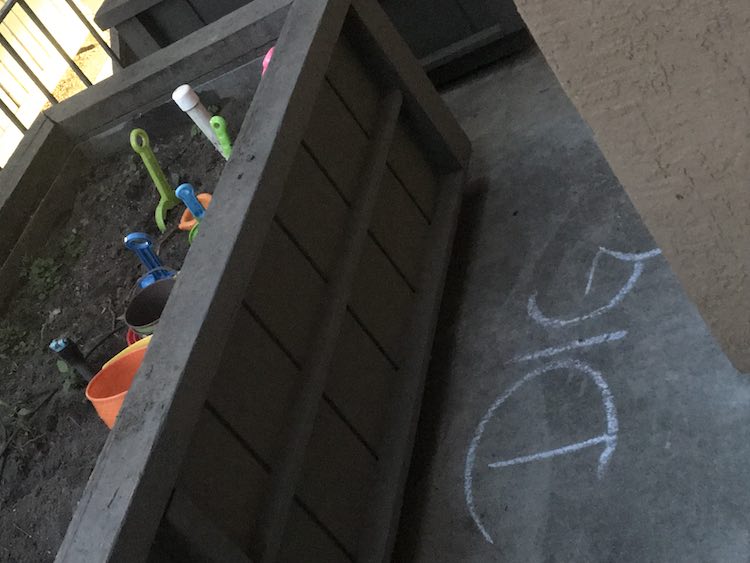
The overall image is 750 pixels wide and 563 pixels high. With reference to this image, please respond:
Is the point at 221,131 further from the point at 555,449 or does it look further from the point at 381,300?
the point at 555,449

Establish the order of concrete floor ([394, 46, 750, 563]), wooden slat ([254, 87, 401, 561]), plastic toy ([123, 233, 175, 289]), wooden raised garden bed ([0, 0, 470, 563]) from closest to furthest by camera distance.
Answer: wooden raised garden bed ([0, 0, 470, 563])
wooden slat ([254, 87, 401, 561])
concrete floor ([394, 46, 750, 563])
plastic toy ([123, 233, 175, 289])

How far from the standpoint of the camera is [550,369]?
2.73m

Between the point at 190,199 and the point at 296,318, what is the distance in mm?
745

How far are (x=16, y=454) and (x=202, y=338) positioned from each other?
1112mm

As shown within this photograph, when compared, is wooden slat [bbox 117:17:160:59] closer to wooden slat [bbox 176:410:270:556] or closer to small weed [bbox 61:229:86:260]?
small weed [bbox 61:229:86:260]

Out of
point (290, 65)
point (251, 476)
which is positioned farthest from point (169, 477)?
point (290, 65)

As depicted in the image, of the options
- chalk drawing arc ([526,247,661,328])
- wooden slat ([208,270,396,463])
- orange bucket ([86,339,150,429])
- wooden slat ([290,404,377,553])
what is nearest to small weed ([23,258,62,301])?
orange bucket ([86,339,150,429])

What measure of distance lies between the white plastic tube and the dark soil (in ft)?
0.69

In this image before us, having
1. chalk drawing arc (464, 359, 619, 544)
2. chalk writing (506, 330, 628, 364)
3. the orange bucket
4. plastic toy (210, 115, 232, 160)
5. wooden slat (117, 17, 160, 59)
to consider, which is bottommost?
chalk drawing arc (464, 359, 619, 544)

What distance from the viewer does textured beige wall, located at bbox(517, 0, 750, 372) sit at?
1.64m

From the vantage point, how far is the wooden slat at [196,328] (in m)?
1.80

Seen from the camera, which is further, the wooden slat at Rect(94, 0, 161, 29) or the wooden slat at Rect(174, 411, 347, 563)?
the wooden slat at Rect(94, 0, 161, 29)

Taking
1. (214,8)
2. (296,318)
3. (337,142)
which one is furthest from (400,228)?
(214,8)

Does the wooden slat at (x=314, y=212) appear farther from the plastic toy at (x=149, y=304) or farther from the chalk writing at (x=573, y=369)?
the chalk writing at (x=573, y=369)
